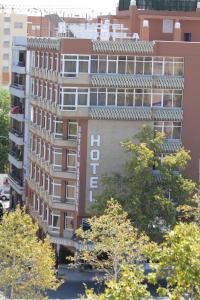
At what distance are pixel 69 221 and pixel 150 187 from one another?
708 centimetres

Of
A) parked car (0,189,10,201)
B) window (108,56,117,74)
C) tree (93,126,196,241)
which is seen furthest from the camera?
parked car (0,189,10,201)

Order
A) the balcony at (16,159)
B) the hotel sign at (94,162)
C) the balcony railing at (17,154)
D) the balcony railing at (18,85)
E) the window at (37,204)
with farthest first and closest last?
the balcony railing at (17,154), the balcony at (16,159), the balcony railing at (18,85), the window at (37,204), the hotel sign at (94,162)

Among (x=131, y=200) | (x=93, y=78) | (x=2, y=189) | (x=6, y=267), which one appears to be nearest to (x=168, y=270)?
(x=6, y=267)

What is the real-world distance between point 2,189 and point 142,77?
36.8 metres

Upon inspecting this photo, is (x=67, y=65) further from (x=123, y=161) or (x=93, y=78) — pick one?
(x=123, y=161)

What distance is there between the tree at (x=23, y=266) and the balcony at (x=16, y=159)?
33.0 metres

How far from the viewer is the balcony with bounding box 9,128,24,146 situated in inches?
3039

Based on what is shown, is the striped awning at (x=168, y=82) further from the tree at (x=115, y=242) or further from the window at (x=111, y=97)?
the tree at (x=115, y=242)

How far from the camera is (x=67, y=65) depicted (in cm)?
5919

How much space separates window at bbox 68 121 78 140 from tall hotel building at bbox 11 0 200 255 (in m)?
0.06

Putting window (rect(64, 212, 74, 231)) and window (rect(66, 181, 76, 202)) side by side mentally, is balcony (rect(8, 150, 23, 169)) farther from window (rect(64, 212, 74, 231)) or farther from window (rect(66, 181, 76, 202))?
window (rect(64, 212, 74, 231))

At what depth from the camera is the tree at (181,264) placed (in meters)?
19.4

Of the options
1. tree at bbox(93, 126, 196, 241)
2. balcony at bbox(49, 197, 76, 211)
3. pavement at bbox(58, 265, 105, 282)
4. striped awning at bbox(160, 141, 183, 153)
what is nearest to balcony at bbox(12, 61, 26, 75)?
balcony at bbox(49, 197, 76, 211)

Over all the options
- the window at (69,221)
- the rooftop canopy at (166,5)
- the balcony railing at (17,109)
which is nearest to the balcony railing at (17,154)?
the balcony railing at (17,109)
